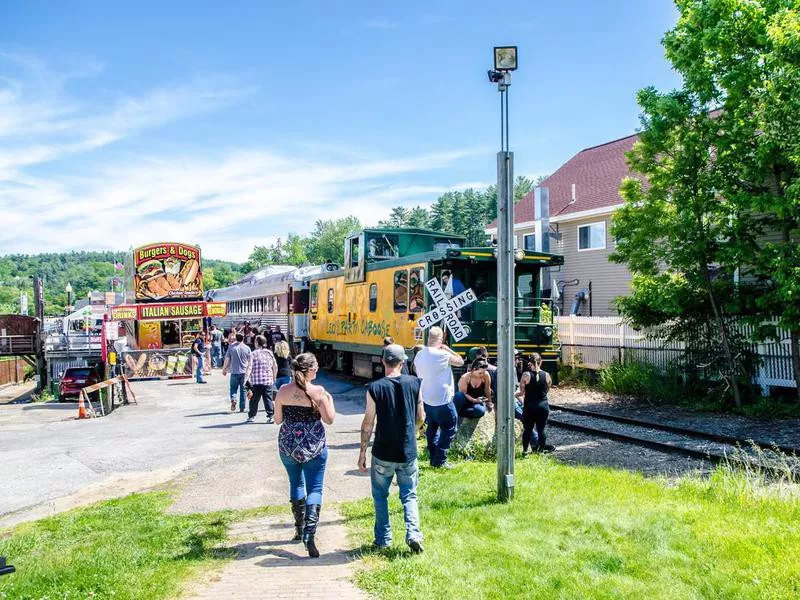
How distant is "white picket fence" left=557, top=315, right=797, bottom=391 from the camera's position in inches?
596

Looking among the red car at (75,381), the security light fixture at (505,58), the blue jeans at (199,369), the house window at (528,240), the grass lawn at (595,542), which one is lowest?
the red car at (75,381)

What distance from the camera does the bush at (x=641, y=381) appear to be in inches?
649

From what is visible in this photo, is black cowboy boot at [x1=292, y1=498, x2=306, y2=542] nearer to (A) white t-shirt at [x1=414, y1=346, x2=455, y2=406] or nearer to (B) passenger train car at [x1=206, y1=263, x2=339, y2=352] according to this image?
(A) white t-shirt at [x1=414, y1=346, x2=455, y2=406]

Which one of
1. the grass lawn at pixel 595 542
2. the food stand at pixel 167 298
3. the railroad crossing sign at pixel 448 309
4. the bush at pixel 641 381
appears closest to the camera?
the grass lawn at pixel 595 542

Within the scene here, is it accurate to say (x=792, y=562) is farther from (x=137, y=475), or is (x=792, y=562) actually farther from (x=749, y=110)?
(x=749, y=110)

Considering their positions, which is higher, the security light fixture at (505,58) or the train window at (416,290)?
the security light fixture at (505,58)

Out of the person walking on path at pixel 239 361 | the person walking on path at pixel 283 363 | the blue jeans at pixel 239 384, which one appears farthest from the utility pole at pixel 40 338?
the person walking on path at pixel 283 363

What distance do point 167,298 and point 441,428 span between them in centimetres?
2386

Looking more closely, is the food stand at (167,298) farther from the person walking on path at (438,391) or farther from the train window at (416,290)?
the person walking on path at (438,391)

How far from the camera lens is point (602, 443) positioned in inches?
459

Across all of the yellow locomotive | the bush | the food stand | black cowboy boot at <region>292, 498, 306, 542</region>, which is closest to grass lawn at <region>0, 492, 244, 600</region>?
black cowboy boot at <region>292, 498, 306, 542</region>

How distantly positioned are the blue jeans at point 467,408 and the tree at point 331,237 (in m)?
95.1

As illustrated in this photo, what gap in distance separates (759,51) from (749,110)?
44.6 inches

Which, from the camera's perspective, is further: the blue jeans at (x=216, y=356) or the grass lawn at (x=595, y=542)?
the blue jeans at (x=216, y=356)
